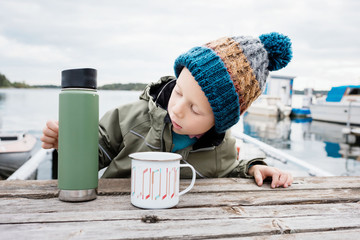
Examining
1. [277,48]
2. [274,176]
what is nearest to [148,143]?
[274,176]

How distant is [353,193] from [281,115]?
20916 mm

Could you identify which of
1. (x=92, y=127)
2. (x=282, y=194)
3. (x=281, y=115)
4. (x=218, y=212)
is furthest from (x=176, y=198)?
(x=281, y=115)

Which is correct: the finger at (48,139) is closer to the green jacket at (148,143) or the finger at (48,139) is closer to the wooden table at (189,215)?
the wooden table at (189,215)

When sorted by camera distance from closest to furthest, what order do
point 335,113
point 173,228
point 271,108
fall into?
point 173,228 → point 335,113 → point 271,108

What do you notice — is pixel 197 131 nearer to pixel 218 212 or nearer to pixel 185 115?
pixel 185 115

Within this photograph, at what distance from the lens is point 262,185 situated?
1.18 meters

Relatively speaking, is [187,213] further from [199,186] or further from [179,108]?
[179,108]

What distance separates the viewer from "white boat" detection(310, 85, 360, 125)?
52.3 ft

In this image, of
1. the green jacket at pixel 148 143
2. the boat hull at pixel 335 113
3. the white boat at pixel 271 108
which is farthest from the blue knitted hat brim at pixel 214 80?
the white boat at pixel 271 108

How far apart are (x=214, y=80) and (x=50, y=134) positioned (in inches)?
23.9

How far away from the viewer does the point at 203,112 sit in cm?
110

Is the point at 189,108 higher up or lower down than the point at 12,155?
higher up

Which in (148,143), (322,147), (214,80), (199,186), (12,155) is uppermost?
(214,80)

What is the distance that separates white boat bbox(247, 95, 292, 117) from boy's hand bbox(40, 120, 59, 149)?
20.3 metres
